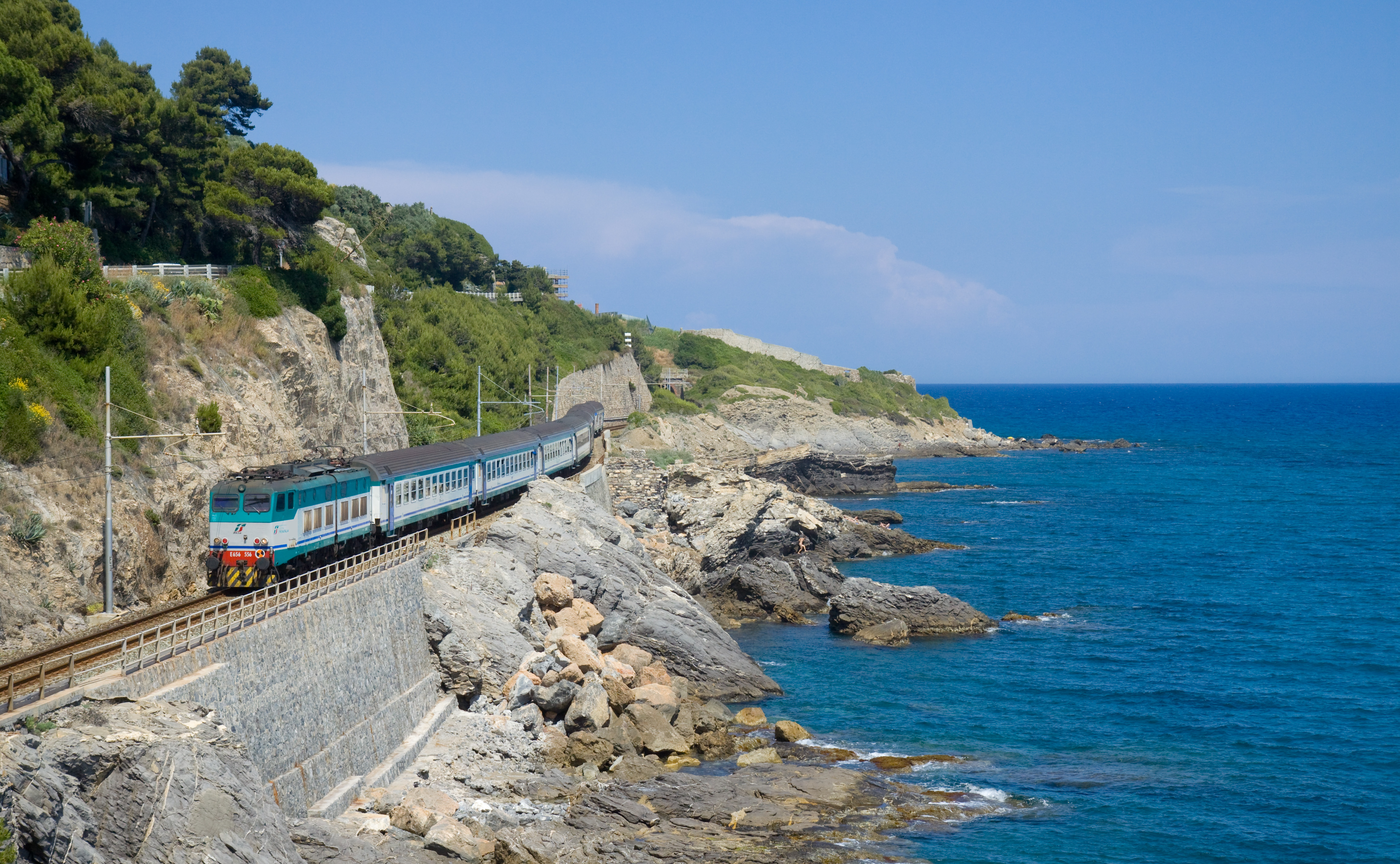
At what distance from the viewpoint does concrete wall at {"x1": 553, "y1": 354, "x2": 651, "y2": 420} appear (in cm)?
9112

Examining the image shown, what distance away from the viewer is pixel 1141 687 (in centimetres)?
3759

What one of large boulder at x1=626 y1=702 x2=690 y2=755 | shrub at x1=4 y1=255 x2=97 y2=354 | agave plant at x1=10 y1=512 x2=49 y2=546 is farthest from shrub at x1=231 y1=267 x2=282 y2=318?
large boulder at x1=626 y1=702 x2=690 y2=755

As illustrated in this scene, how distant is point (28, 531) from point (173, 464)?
653 centimetres

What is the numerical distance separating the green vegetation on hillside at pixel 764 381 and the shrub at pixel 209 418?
82.3m

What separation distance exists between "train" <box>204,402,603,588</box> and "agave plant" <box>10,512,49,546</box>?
12.0ft

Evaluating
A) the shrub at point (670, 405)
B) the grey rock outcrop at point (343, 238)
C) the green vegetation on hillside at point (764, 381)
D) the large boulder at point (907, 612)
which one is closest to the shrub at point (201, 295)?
the large boulder at point (907, 612)

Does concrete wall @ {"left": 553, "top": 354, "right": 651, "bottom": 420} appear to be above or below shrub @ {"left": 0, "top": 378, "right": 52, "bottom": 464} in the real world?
above

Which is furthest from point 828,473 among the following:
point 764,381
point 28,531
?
point 28,531

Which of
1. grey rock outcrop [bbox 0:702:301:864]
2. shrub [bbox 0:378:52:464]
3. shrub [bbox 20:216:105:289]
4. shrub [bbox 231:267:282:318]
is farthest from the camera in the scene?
shrub [bbox 231:267:282:318]

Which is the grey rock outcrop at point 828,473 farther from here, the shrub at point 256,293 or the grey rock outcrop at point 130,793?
the grey rock outcrop at point 130,793

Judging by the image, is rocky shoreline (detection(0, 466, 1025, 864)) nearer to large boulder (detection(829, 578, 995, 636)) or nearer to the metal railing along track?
large boulder (detection(829, 578, 995, 636))

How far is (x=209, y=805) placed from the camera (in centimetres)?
1504

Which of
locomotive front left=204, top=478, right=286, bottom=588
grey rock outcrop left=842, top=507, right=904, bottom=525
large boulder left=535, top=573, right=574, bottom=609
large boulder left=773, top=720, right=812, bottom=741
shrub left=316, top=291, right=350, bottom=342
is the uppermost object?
shrub left=316, top=291, right=350, bottom=342

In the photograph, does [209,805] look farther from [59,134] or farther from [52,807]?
[59,134]
